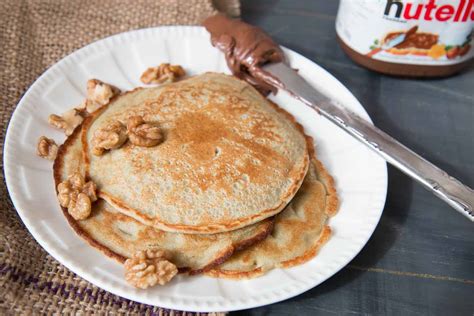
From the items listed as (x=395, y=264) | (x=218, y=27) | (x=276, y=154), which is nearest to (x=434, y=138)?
(x=395, y=264)

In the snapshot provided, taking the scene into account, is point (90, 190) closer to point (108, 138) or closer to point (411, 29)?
point (108, 138)

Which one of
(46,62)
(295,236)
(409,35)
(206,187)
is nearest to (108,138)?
(206,187)

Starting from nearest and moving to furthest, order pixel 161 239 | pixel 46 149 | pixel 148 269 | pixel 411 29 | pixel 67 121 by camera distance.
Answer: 1. pixel 148 269
2. pixel 161 239
3. pixel 46 149
4. pixel 67 121
5. pixel 411 29

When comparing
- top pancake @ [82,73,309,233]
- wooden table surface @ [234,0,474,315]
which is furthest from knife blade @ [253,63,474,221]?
wooden table surface @ [234,0,474,315]

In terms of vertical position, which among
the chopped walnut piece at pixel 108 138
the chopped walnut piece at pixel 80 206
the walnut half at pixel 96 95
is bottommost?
the chopped walnut piece at pixel 80 206

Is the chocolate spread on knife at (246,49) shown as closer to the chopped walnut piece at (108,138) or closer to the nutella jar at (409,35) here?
the nutella jar at (409,35)

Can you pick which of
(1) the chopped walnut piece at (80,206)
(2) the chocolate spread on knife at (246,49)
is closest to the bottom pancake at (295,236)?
(1) the chopped walnut piece at (80,206)
